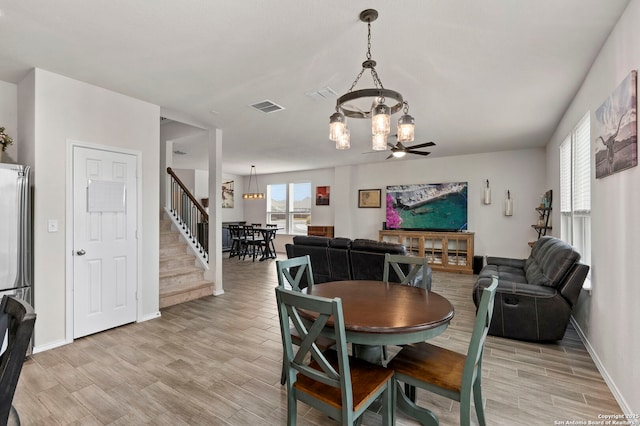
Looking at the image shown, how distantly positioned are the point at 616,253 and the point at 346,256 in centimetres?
284

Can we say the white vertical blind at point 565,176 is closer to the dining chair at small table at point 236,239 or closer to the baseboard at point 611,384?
the baseboard at point 611,384

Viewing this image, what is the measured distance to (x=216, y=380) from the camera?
246 cm

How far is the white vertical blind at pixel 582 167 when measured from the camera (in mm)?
3207

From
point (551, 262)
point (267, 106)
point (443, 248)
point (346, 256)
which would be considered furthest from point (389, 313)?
point (443, 248)

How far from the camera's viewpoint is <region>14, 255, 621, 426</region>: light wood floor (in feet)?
6.68

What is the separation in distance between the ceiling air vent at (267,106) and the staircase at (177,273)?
2912 mm

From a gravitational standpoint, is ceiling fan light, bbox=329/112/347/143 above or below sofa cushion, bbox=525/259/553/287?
above

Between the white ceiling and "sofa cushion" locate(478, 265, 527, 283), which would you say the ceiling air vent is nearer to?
the white ceiling

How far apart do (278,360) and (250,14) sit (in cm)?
288

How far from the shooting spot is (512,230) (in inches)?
261

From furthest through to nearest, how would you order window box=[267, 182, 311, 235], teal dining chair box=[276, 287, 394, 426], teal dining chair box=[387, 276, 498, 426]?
window box=[267, 182, 311, 235]
teal dining chair box=[387, 276, 498, 426]
teal dining chair box=[276, 287, 394, 426]

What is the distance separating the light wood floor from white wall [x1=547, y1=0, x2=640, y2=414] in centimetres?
22

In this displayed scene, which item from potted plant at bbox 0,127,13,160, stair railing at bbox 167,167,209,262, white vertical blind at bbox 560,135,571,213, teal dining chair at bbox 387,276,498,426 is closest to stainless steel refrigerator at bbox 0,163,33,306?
potted plant at bbox 0,127,13,160

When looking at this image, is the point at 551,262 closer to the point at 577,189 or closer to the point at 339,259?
the point at 577,189
